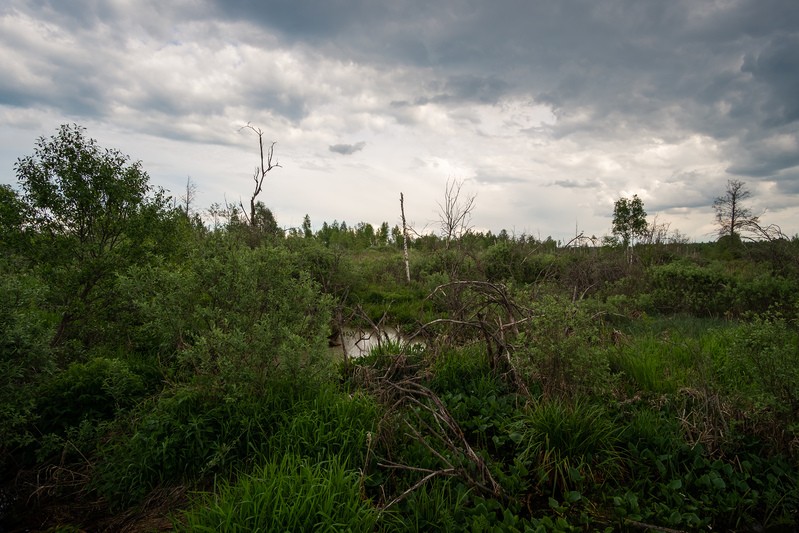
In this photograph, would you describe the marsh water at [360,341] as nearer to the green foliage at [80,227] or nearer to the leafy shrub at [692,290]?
the green foliage at [80,227]

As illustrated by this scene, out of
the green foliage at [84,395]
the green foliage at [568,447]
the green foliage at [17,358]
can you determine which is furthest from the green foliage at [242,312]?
the green foliage at [568,447]

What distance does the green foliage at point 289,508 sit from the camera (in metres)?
2.65

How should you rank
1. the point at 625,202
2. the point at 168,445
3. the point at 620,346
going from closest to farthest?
1. the point at 168,445
2. the point at 620,346
3. the point at 625,202

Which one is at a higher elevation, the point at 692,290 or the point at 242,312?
the point at 242,312

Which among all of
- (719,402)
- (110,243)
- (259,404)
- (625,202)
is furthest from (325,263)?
(625,202)

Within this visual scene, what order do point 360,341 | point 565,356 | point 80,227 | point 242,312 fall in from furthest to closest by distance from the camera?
1. point 360,341
2. point 80,227
3. point 242,312
4. point 565,356

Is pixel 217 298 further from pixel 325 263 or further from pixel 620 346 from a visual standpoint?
pixel 325 263

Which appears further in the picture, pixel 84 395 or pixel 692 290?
pixel 692 290

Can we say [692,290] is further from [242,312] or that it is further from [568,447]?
[242,312]

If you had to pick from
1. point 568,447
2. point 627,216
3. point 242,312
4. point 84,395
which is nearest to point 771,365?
point 568,447

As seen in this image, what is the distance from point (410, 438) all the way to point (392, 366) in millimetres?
1388

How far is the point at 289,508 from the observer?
8.91 feet

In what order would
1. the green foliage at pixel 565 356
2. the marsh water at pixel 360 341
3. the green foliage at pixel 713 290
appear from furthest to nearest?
the green foliage at pixel 713 290, the marsh water at pixel 360 341, the green foliage at pixel 565 356

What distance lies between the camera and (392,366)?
17.5 feet
